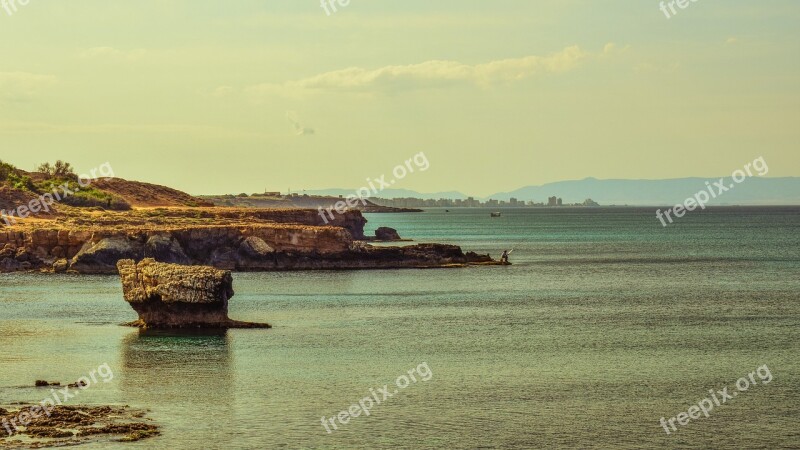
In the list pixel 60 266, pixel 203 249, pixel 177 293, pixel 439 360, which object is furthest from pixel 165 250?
pixel 439 360

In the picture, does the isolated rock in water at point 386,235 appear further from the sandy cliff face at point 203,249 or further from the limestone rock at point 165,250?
the limestone rock at point 165,250

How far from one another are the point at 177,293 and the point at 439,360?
1312cm

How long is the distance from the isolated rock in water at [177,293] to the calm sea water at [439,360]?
4.91 feet

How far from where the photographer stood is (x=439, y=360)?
4812 centimetres

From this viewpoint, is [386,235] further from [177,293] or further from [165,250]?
[177,293]

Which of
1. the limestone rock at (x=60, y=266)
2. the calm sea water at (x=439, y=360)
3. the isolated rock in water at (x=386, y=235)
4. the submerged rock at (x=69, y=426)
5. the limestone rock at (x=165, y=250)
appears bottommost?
the submerged rock at (x=69, y=426)

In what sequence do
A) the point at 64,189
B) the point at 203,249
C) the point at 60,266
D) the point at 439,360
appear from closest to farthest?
the point at 439,360 → the point at 60,266 → the point at 203,249 → the point at 64,189

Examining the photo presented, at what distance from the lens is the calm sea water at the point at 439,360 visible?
35.0m

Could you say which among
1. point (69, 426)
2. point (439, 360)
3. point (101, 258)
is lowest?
point (69, 426)

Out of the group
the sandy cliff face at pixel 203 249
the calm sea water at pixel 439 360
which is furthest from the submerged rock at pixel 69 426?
the sandy cliff face at pixel 203 249

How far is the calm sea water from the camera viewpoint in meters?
35.0

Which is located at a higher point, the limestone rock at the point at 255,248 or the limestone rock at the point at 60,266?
the limestone rock at the point at 255,248

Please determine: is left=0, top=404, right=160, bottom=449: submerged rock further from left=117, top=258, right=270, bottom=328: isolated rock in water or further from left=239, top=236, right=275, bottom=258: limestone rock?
left=239, top=236, right=275, bottom=258: limestone rock

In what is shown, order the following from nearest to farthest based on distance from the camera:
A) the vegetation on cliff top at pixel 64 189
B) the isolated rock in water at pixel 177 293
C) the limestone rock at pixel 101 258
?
1. the isolated rock in water at pixel 177 293
2. the limestone rock at pixel 101 258
3. the vegetation on cliff top at pixel 64 189
